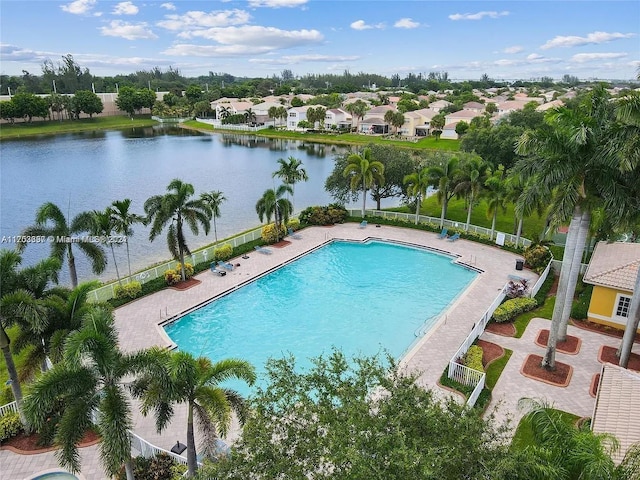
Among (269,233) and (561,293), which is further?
(269,233)

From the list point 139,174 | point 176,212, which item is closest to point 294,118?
point 139,174

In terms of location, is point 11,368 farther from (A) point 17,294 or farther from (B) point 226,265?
(B) point 226,265

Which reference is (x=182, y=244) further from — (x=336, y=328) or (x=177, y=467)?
(x=177, y=467)

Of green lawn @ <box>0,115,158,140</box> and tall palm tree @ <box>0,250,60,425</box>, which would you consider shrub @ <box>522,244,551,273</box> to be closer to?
tall palm tree @ <box>0,250,60,425</box>

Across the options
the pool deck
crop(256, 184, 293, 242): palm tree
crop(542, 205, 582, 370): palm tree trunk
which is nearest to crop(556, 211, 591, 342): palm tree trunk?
crop(542, 205, 582, 370): palm tree trunk

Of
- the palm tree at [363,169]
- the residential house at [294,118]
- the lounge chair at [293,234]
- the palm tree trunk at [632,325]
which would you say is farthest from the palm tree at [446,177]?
the residential house at [294,118]

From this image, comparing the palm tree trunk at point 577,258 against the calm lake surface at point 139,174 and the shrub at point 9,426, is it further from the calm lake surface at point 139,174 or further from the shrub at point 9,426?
the calm lake surface at point 139,174

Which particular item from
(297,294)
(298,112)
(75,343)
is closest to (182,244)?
(297,294)
